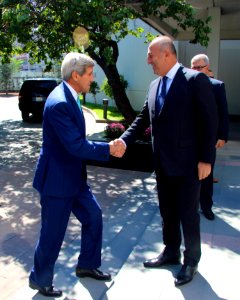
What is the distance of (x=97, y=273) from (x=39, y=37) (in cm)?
678

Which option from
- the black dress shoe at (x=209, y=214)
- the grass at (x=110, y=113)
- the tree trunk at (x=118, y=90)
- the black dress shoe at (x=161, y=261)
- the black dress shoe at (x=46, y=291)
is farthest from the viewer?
the grass at (x=110, y=113)

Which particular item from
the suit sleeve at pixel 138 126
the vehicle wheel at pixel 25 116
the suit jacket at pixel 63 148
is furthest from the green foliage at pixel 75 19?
A: the vehicle wheel at pixel 25 116

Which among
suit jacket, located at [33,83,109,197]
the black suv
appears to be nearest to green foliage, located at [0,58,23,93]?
the black suv

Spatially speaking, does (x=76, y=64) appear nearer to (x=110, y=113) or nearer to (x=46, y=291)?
(x=46, y=291)

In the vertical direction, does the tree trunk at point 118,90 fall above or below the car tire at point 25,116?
above

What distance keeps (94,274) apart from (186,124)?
150 centimetres

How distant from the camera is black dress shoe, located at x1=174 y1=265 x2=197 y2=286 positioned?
3.18 m

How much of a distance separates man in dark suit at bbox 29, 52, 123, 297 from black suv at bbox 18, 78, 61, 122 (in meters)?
12.6

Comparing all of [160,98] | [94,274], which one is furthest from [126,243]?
[160,98]

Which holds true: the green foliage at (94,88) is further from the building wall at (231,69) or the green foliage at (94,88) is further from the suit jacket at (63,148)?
the suit jacket at (63,148)

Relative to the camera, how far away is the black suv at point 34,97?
598 inches

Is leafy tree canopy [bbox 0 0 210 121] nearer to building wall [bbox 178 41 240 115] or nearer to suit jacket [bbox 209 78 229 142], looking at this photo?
suit jacket [bbox 209 78 229 142]

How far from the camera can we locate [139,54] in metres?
17.8

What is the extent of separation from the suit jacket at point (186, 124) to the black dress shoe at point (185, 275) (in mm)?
830
